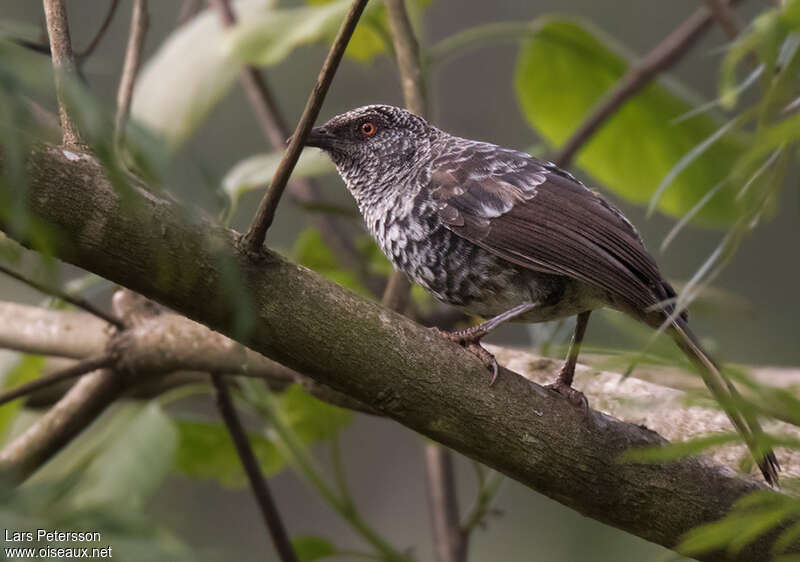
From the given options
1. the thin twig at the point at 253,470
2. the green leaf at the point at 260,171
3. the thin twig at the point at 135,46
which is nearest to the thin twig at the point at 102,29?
the thin twig at the point at 135,46

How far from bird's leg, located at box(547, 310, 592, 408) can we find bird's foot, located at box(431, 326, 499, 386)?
0.20 meters

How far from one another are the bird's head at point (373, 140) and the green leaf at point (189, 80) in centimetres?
42

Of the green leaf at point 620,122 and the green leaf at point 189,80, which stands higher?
the green leaf at point 620,122

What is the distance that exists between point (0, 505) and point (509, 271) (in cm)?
195

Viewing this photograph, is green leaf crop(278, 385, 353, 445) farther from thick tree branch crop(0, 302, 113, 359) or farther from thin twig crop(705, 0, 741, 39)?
thin twig crop(705, 0, 741, 39)

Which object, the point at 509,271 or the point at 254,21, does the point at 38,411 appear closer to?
the point at 254,21

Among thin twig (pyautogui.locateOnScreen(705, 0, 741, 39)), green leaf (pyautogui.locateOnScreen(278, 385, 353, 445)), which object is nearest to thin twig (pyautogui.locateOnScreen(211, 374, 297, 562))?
green leaf (pyautogui.locateOnScreen(278, 385, 353, 445))

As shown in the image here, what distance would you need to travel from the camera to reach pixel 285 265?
1.93 meters

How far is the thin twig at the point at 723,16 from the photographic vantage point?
372 cm

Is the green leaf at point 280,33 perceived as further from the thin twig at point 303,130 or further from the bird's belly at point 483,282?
the thin twig at point 303,130

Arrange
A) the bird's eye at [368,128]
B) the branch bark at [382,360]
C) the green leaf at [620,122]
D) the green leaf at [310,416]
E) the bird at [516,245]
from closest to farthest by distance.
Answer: the branch bark at [382,360] → the bird at [516,245] → the green leaf at [310,416] → the bird's eye at [368,128] → the green leaf at [620,122]

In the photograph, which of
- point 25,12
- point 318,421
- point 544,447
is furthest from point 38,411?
point 25,12

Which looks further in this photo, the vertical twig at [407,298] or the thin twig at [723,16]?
the thin twig at [723,16]

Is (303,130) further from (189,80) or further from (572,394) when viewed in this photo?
(189,80)
